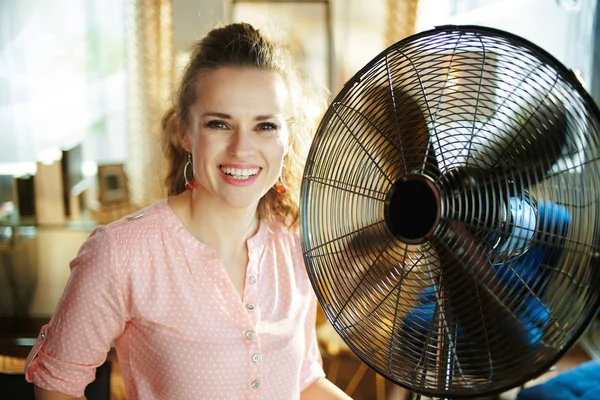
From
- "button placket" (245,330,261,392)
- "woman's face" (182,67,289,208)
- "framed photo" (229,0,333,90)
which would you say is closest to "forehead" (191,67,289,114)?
"woman's face" (182,67,289,208)

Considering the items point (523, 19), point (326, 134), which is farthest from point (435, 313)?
point (523, 19)

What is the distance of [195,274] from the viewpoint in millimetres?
1238

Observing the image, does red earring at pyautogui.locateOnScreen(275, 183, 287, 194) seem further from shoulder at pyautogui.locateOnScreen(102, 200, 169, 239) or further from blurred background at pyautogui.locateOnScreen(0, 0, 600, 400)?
blurred background at pyautogui.locateOnScreen(0, 0, 600, 400)

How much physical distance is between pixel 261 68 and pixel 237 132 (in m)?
0.14

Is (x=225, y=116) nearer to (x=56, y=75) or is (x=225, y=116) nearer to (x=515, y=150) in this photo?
(x=515, y=150)

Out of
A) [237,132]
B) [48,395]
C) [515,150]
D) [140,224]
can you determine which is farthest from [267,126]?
[48,395]

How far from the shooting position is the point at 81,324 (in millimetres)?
1131

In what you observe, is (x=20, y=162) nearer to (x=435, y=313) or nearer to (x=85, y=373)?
(x=85, y=373)

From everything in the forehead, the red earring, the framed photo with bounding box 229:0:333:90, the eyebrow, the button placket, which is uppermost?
the framed photo with bounding box 229:0:333:90

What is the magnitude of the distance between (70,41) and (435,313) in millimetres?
3780

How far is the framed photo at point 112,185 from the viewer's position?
4094 mm

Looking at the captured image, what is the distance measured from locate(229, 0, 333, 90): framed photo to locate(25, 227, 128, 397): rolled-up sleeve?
3166 mm

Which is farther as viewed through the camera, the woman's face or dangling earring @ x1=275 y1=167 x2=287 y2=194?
dangling earring @ x1=275 y1=167 x2=287 y2=194

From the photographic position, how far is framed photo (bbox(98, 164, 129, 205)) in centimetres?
409
